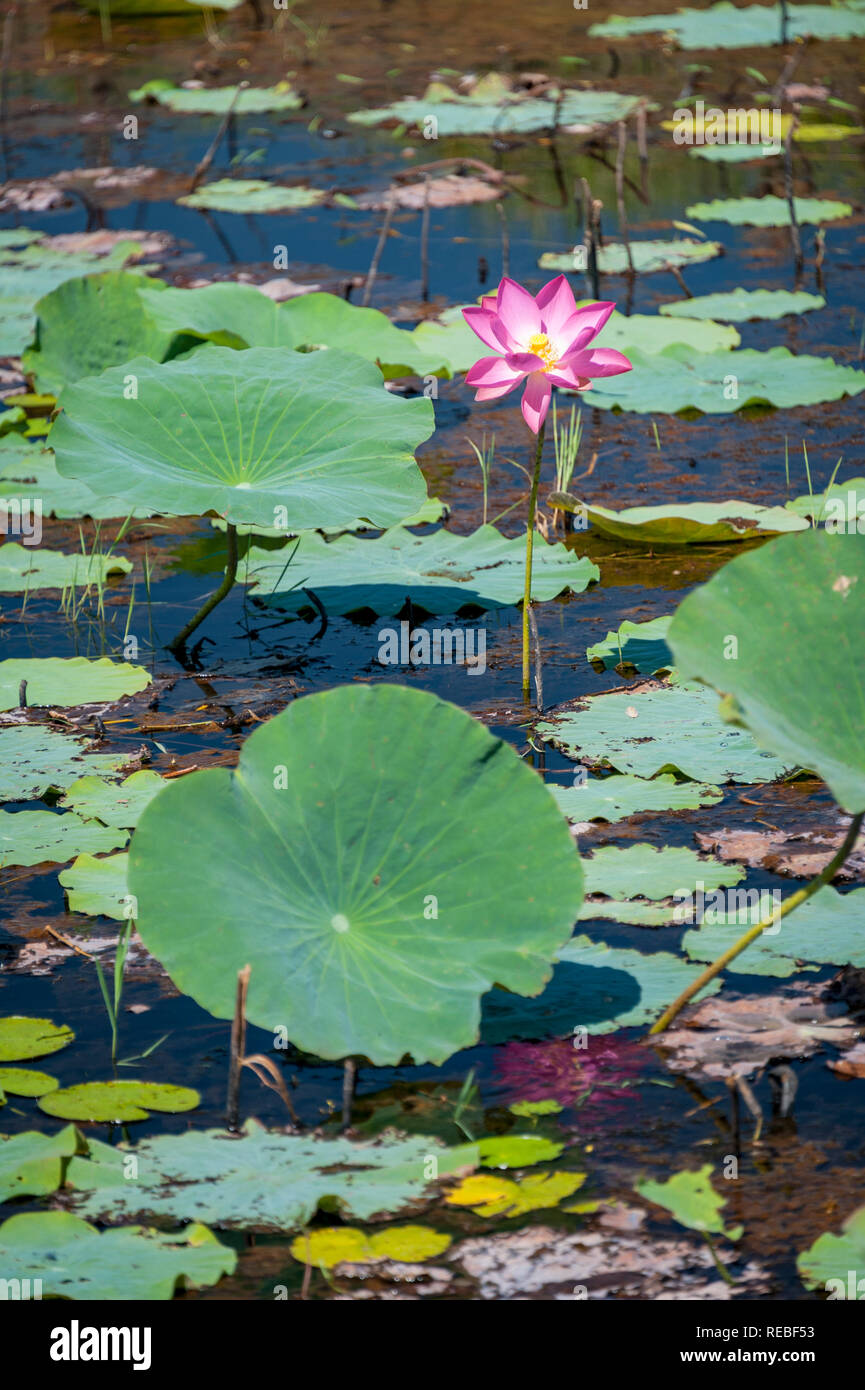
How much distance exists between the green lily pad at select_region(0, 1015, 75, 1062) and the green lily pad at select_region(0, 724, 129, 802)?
595 millimetres

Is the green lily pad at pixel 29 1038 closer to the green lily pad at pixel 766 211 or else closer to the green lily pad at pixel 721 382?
the green lily pad at pixel 721 382

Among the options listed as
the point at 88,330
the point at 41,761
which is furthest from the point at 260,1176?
the point at 88,330

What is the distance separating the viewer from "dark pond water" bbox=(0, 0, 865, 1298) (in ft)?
6.42

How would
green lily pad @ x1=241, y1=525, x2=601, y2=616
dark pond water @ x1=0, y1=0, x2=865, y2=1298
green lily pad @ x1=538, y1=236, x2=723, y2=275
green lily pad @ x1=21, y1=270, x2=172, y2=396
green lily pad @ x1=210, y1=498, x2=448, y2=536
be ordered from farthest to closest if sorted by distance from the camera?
green lily pad @ x1=538, y1=236, x2=723, y2=275 → green lily pad @ x1=21, y1=270, x2=172, y2=396 → green lily pad @ x1=210, y1=498, x2=448, y2=536 → green lily pad @ x1=241, y1=525, x2=601, y2=616 → dark pond water @ x1=0, y1=0, x2=865, y2=1298

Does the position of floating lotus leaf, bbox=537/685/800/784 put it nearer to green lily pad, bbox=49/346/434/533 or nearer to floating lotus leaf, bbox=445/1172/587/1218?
green lily pad, bbox=49/346/434/533

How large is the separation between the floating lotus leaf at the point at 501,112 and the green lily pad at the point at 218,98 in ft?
1.60

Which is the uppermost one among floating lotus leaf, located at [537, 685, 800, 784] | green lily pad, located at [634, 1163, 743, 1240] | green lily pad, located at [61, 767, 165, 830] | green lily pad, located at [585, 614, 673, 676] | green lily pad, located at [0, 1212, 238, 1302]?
green lily pad, located at [585, 614, 673, 676]

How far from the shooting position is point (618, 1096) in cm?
197

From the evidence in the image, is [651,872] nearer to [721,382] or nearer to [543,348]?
[543,348]

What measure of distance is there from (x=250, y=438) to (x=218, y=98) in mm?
5629

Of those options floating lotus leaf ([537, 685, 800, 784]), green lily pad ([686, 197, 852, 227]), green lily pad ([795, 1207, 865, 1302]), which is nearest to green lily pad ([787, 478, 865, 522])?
floating lotus leaf ([537, 685, 800, 784])

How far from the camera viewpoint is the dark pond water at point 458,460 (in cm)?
196

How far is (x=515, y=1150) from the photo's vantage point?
1885mm

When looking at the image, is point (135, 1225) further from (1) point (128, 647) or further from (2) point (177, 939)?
(1) point (128, 647)
